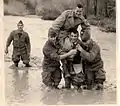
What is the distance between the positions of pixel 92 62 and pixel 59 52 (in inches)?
8.4

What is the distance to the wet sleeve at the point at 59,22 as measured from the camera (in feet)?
6.02

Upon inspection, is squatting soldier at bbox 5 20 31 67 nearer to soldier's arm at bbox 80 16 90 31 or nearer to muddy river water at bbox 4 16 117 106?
muddy river water at bbox 4 16 117 106

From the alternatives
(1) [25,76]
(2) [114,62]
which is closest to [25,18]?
(1) [25,76]

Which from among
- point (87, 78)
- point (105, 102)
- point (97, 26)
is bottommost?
point (105, 102)

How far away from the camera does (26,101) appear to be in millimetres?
1783

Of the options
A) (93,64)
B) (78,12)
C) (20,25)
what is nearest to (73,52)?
(93,64)

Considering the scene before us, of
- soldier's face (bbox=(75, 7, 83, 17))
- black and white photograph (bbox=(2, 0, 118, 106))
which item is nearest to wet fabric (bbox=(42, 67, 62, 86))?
black and white photograph (bbox=(2, 0, 118, 106))

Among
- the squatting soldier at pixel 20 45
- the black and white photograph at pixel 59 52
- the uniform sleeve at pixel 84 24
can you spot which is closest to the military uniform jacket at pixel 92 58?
the black and white photograph at pixel 59 52

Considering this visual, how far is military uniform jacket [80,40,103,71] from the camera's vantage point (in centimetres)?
185

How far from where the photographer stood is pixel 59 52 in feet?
6.01

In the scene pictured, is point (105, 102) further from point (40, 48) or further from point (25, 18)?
point (25, 18)

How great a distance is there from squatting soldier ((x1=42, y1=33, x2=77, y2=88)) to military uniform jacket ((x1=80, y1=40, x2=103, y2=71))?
0.39 feet

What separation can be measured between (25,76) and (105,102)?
1.69 feet

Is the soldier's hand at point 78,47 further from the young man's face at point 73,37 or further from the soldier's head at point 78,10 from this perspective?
the soldier's head at point 78,10
